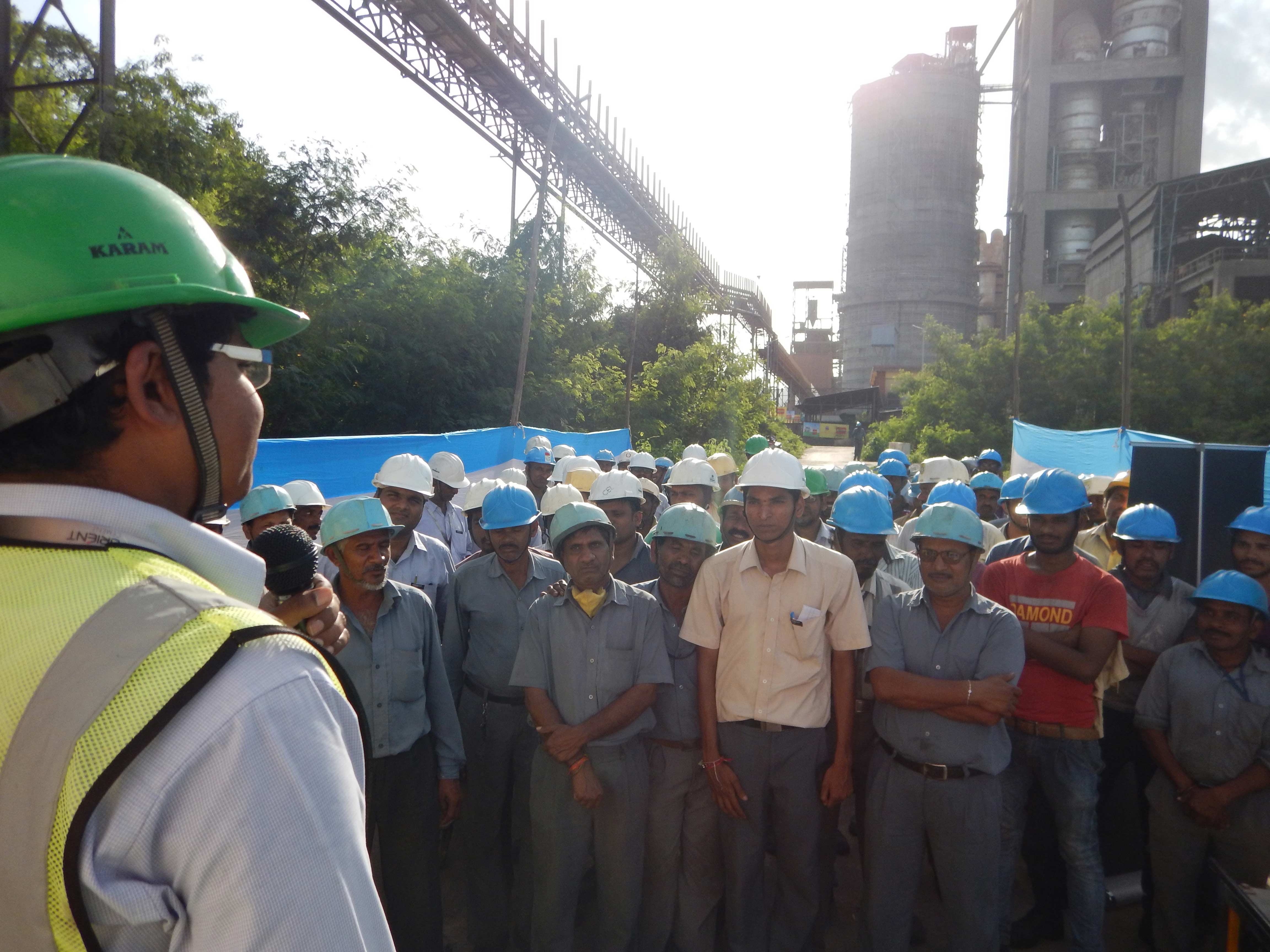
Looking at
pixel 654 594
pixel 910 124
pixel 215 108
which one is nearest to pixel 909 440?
pixel 215 108

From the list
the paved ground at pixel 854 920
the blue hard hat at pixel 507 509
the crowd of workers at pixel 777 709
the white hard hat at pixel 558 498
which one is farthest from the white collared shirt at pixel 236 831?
the white hard hat at pixel 558 498

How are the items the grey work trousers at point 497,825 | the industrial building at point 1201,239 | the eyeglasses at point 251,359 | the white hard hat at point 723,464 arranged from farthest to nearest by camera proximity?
1. the industrial building at point 1201,239
2. the white hard hat at point 723,464
3. the grey work trousers at point 497,825
4. the eyeglasses at point 251,359

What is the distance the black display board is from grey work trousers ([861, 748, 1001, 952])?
9.91ft

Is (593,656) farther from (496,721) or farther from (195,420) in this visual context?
(195,420)

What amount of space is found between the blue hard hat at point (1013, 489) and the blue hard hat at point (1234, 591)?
9.45 feet

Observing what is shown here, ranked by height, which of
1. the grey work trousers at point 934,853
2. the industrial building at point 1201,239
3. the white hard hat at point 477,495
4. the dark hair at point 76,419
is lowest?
the grey work trousers at point 934,853

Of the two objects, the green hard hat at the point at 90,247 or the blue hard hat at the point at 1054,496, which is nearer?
the green hard hat at the point at 90,247

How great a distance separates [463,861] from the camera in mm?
4180

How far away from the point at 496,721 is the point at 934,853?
2.15 meters

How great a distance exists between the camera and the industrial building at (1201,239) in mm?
26688

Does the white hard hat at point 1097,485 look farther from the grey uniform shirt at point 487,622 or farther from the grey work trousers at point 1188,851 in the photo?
the grey uniform shirt at point 487,622

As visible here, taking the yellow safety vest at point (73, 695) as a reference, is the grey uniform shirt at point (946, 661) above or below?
below

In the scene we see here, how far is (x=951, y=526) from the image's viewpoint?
3.73m

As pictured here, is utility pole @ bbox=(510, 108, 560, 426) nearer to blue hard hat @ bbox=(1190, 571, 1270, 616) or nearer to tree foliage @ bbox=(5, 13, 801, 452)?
tree foliage @ bbox=(5, 13, 801, 452)
